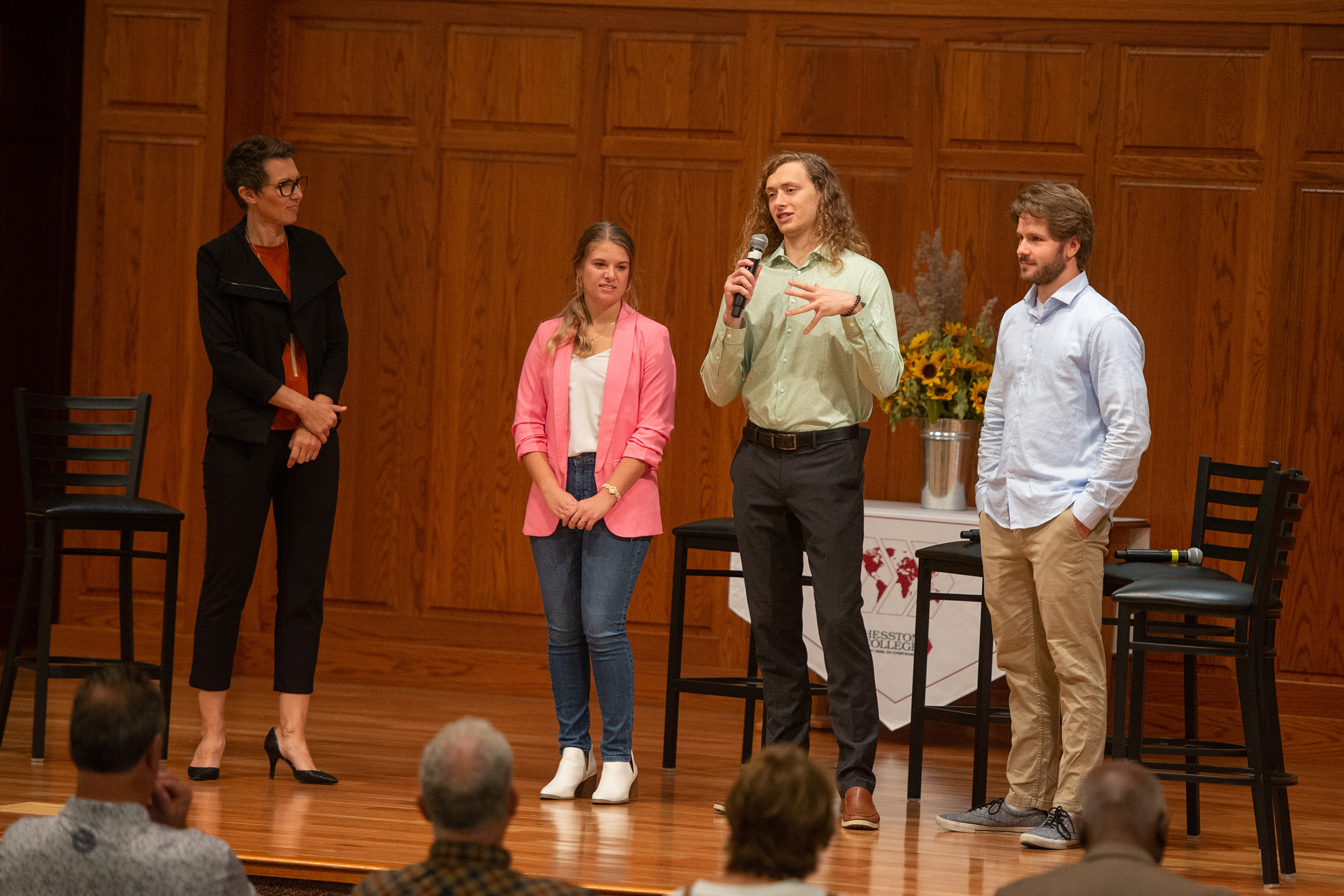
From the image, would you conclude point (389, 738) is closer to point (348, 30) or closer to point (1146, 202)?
point (348, 30)

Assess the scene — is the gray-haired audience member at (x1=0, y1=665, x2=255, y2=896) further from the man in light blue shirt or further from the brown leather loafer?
the man in light blue shirt

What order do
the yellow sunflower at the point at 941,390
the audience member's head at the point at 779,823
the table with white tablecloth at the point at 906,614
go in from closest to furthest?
the audience member's head at the point at 779,823
the table with white tablecloth at the point at 906,614
the yellow sunflower at the point at 941,390

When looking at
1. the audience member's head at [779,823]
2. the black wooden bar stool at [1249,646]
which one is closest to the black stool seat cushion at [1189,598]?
the black wooden bar stool at [1249,646]

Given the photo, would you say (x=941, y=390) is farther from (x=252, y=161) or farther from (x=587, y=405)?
(x=252, y=161)

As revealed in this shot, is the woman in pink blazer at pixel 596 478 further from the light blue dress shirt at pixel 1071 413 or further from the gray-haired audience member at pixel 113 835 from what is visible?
the gray-haired audience member at pixel 113 835

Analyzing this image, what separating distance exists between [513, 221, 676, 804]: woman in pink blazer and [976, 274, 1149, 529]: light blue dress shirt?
0.91 metres

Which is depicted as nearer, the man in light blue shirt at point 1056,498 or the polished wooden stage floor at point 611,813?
the polished wooden stage floor at point 611,813

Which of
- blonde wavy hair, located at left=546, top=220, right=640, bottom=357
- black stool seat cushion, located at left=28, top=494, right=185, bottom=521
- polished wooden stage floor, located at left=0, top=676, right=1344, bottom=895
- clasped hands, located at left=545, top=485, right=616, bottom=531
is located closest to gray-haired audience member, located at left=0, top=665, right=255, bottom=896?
polished wooden stage floor, located at left=0, top=676, right=1344, bottom=895

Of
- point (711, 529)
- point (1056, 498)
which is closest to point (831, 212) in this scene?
point (1056, 498)

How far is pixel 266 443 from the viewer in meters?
3.77

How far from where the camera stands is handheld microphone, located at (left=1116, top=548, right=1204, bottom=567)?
3645 millimetres

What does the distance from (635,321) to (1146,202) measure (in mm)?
2440

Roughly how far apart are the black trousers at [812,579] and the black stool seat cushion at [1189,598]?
650mm

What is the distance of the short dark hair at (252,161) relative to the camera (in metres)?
3.76
